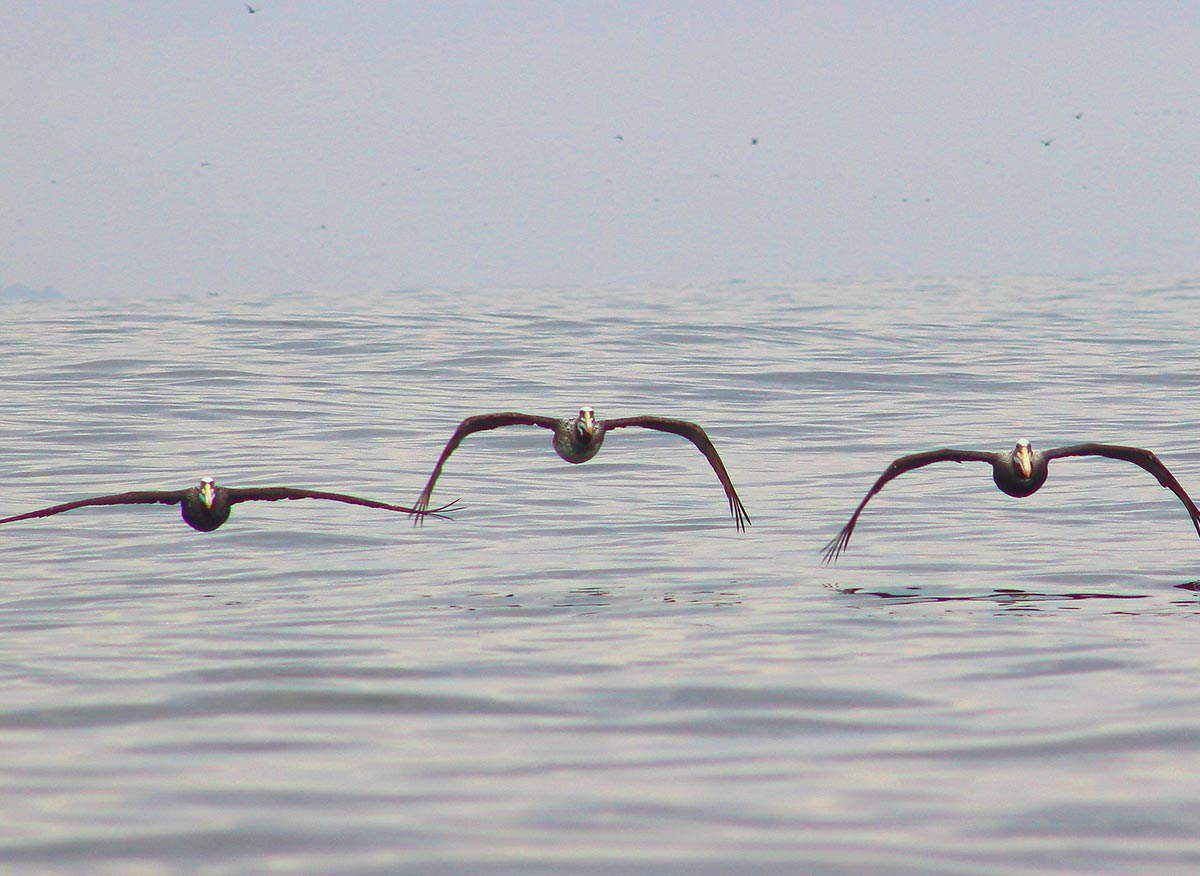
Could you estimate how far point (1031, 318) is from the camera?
55.7 metres

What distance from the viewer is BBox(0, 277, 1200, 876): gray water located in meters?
7.63

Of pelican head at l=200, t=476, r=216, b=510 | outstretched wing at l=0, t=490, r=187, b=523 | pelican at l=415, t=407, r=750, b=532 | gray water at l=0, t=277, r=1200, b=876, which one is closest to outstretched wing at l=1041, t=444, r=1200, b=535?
gray water at l=0, t=277, r=1200, b=876

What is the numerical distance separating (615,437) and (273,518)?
777 centimetres

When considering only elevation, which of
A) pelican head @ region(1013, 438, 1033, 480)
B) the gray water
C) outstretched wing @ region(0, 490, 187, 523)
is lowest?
the gray water

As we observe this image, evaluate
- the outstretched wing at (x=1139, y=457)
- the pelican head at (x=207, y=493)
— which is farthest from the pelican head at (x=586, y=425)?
Answer: the outstretched wing at (x=1139, y=457)

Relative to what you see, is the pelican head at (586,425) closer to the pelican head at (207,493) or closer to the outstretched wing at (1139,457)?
the pelican head at (207,493)

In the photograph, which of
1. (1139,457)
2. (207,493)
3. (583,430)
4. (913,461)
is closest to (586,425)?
(583,430)

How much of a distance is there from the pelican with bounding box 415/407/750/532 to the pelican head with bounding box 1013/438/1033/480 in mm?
2468

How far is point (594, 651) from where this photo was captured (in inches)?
447

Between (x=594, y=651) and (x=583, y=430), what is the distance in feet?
12.1

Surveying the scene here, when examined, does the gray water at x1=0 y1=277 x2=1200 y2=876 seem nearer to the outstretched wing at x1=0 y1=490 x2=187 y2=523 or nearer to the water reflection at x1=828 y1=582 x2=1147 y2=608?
the water reflection at x1=828 y1=582 x2=1147 y2=608

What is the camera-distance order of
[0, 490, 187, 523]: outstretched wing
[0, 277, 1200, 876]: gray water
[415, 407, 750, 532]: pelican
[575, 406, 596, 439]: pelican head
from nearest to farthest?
1. [0, 277, 1200, 876]: gray water
2. [0, 490, 187, 523]: outstretched wing
3. [415, 407, 750, 532]: pelican
4. [575, 406, 596, 439]: pelican head

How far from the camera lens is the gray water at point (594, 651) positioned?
763 centimetres

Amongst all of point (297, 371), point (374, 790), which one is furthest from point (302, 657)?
point (297, 371)
